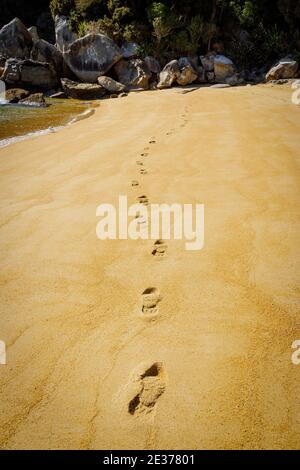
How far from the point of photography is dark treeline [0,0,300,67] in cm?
1597

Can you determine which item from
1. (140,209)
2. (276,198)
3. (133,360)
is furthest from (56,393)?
(276,198)

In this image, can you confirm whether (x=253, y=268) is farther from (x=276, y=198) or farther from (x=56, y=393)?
(x=56, y=393)

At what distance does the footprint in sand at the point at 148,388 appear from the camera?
1277mm

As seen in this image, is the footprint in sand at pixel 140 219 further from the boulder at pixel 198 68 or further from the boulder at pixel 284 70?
the boulder at pixel 198 68

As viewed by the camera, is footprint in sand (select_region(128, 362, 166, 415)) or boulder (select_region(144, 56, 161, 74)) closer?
footprint in sand (select_region(128, 362, 166, 415))

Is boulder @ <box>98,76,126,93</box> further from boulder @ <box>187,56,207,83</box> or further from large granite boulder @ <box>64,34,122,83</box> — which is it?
boulder @ <box>187,56,207,83</box>

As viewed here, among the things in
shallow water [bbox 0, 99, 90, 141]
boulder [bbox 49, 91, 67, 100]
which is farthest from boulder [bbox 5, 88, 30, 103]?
shallow water [bbox 0, 99, 90, 141]

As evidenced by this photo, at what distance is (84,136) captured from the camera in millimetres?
6234

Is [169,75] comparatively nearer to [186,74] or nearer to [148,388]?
[186,74]

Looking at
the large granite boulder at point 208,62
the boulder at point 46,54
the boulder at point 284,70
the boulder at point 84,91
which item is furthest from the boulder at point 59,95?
the boulder at point 284,70

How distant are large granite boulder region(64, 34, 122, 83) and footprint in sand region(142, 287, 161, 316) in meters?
18.4

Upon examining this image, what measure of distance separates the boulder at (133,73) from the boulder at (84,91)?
1.97 metres

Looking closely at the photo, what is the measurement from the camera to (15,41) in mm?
18531

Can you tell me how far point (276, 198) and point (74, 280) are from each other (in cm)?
206
